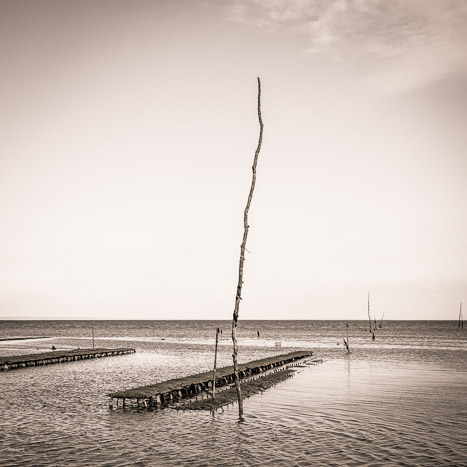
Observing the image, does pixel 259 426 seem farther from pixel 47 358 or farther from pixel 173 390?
pixel 47 358

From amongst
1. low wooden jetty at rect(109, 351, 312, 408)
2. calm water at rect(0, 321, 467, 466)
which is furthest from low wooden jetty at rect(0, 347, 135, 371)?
low wooden jetty at rect(109, 351, 312, 408)

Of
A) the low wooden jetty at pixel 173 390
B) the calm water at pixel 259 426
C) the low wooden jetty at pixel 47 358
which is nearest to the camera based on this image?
the calm water at pixel 259 426

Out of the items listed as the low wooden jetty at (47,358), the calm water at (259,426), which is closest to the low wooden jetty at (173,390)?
the calm water at (259,426)

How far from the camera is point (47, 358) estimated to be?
2035 inches

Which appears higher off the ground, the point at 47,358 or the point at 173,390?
the point at 173,390

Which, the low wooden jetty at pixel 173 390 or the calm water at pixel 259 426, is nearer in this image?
the calm water at pixel 259 426

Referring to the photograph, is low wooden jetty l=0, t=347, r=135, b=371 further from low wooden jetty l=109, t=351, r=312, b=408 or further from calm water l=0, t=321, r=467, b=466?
low wooden jetty l=109, t=351, r=312, b=408

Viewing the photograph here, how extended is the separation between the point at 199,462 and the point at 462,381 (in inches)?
1170

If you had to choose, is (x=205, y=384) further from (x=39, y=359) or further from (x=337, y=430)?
(x=39, y=359)

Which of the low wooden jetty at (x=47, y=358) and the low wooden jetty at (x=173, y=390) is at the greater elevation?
the low wooden jetty at (x=173, y=390)

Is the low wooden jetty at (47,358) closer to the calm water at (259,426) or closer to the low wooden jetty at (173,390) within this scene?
the calm water at (259,426)

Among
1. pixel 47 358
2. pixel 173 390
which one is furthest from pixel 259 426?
pixel 47 358

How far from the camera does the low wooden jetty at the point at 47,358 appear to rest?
48188mm

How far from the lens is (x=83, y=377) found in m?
42.4
